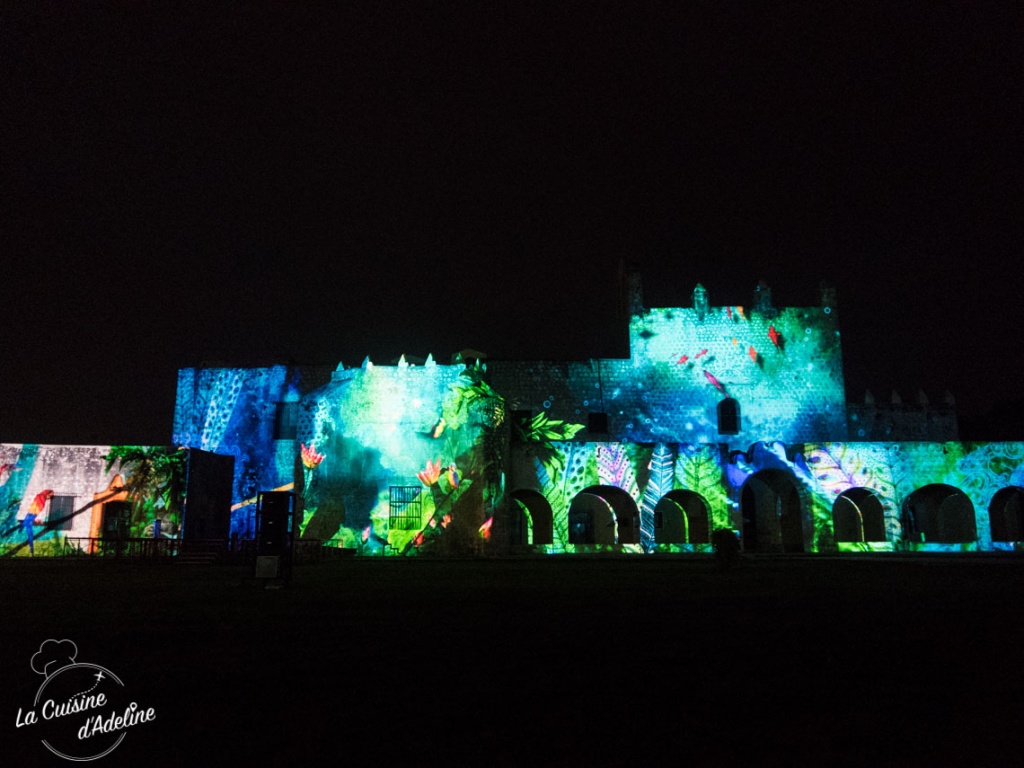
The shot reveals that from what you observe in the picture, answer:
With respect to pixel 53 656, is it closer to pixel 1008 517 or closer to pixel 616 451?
pixel 616 451

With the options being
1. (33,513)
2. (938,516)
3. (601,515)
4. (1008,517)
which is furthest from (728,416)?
A: (33,513)

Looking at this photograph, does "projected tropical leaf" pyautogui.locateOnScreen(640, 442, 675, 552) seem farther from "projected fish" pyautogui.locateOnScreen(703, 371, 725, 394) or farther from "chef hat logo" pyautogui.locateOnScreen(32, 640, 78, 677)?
"chef hat logo" pyautogui.locateOnScreen(32, 640, 78, 677)

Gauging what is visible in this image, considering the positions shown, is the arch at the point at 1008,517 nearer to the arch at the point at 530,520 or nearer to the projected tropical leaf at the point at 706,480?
the projected tropical leaf at the point at 706,480

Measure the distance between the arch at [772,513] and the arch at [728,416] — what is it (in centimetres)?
210

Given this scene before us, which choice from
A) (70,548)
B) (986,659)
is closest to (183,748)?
(986,659)

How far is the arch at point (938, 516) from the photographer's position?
30.7 meters

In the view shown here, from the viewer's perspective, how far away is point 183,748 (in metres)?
2.97

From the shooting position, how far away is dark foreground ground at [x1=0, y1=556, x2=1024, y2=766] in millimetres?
2951

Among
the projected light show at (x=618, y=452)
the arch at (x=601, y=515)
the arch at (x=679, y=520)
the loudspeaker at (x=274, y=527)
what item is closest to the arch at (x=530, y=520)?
the projected light show at (x=618, y=452)

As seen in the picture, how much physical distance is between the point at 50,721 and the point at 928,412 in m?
36.4

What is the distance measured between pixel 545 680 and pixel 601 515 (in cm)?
2773

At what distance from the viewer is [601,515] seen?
3136 cm

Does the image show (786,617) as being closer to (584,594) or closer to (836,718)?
(584,594)

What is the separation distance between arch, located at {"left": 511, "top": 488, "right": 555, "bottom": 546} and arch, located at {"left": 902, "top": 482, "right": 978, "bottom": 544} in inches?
544
